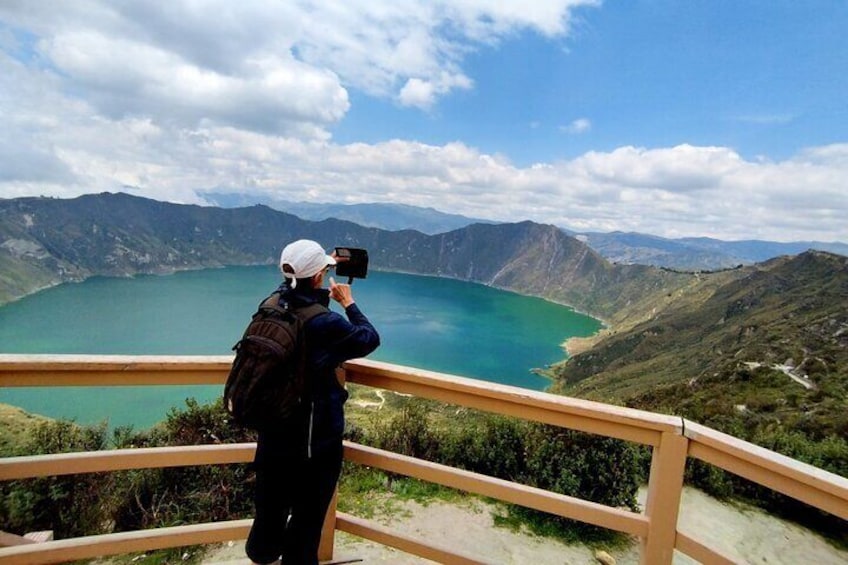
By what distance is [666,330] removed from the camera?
289 feet

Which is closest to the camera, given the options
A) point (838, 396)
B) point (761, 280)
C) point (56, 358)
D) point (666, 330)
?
point (56, 358)

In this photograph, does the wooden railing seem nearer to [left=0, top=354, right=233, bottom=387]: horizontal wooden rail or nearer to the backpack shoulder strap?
[left=0, top=354, right=233, bottom=387]: horizontal wooden rail

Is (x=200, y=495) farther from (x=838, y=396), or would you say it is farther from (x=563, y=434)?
(x=838, y=396)

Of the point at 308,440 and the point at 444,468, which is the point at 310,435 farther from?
the point at 444,468

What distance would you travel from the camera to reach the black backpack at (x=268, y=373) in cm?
170

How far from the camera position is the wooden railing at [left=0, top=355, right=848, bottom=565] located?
5.55 ft

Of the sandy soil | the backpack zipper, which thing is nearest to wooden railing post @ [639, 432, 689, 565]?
the backpack zipper

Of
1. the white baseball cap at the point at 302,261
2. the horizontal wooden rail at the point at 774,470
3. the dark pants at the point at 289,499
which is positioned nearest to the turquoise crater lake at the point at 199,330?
the dark pants at the point at 289,499

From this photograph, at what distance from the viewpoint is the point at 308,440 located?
1857mm

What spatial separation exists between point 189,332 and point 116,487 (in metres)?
91.6

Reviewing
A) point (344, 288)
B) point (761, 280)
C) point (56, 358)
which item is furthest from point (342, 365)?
point (761, 280)

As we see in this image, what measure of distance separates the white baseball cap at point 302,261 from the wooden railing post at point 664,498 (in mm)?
1400

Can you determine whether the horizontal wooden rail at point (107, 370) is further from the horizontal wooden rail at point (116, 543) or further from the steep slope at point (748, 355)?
the steep slope at point (748, 355)

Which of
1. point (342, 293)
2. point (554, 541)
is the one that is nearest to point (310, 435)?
point (342, 293)
